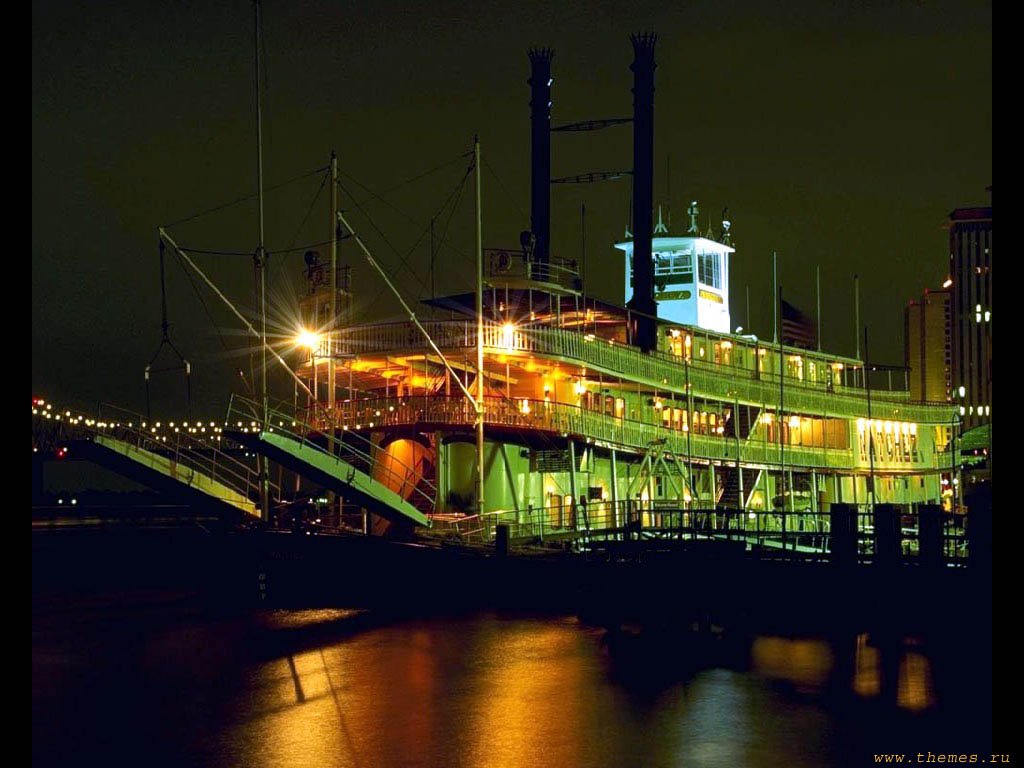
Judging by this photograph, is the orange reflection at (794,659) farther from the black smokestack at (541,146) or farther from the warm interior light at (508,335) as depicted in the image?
the black smokestack at (541,146)

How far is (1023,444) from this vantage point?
17094mm

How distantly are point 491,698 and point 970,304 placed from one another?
176 metres

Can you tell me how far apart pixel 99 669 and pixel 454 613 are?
9.00 metres

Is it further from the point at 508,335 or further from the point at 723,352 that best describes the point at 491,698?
the point at 723,352

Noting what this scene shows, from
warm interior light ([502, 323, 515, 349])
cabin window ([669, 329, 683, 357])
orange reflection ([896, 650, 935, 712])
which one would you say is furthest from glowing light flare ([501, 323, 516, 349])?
orange reflection ([896, 650, 935, 712])

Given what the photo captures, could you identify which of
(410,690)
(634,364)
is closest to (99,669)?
(410,690)

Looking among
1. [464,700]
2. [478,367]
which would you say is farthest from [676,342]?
[464,700]

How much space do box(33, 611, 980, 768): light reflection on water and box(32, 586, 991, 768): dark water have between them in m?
0.05

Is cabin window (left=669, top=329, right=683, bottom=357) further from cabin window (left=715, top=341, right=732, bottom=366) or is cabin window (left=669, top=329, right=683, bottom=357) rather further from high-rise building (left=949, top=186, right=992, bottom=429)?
high-rise building (left=949, top=186, right=992, bottom=429)

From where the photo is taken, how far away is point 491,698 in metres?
21.3

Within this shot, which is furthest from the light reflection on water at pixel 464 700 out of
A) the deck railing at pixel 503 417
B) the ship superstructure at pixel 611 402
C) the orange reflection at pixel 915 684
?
the deck railing at pixel 503 417

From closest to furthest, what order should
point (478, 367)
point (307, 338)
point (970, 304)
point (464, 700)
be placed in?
point (464, 700) → point (478, 367) → point (307, 338) → point (970, 304)

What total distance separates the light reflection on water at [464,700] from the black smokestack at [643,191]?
2096cm

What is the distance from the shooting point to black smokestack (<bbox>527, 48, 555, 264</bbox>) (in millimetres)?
58062
